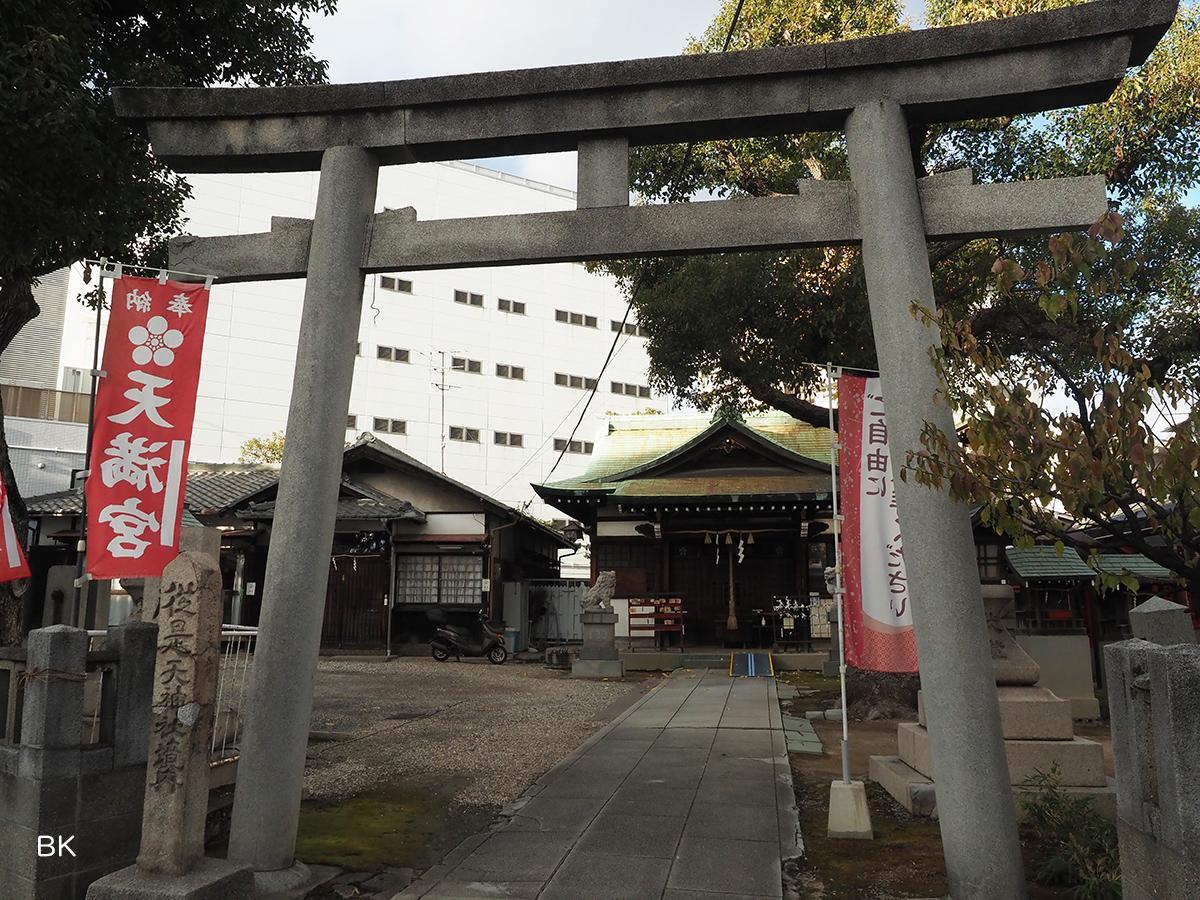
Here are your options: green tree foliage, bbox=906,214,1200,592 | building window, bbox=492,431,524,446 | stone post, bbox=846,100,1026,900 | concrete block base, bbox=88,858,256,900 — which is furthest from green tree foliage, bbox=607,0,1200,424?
building window, bbox=492,431,524,446

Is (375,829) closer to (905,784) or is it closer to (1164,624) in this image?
(905,784)

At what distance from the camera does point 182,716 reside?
429 centimetres

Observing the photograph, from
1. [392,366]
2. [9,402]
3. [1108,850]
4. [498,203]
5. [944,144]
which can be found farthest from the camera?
[498,203]

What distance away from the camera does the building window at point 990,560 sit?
20.3 metres

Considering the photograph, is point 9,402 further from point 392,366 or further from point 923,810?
point 923,810

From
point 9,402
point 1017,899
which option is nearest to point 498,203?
point 9,402

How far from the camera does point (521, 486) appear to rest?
47000 millimetres

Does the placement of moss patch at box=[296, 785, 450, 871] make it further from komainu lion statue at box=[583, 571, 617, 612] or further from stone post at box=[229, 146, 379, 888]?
komainu lion statue at box=[583, 571, 617, 612]

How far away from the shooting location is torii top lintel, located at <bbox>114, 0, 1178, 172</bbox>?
17.5ft

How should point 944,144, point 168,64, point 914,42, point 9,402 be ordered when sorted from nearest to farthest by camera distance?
point 914,42, point 168,64, point 944,144, point 9,402

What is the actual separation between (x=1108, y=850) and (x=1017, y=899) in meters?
0.88

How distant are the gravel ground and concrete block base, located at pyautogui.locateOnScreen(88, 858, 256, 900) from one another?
10.6 ft

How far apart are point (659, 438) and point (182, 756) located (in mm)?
24847

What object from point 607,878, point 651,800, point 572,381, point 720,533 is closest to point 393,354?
point 572,381
